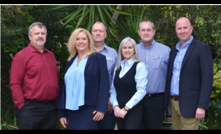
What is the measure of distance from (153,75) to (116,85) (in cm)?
62

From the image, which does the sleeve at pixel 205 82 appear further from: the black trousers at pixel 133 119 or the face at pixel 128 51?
the face at pixel 128 51

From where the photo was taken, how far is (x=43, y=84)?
3.20m

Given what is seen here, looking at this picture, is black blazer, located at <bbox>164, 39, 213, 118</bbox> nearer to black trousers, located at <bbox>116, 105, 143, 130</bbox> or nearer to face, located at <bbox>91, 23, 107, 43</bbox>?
black trousers, located at <bbox>116, 105, 143, 130</bbox>

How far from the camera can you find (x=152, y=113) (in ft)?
10.8

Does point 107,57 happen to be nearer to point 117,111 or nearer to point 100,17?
point 117,111

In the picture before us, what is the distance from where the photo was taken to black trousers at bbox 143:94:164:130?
129 inches

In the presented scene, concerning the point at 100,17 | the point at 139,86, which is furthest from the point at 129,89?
the point at 100,17

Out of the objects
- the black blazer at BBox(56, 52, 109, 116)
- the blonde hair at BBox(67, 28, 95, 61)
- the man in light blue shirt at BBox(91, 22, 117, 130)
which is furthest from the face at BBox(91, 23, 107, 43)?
the black blazer at BBox(56, 52, 109, 116)

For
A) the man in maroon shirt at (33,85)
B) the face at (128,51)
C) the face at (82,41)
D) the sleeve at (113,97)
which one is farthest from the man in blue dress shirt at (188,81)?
the man in maroon shirt at (33,85)

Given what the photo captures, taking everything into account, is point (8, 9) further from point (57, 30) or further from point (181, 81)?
point (181, 81)

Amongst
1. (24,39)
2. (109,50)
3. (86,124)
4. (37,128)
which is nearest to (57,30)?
(24,39)

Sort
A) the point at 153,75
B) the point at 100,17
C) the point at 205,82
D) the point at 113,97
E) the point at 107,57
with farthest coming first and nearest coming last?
the point at 100,17 → the point at 107,57 → the point at 153,75 → the point at 113,97 → the point at 205,82

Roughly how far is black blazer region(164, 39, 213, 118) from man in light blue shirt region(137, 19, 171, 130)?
34 centimetres

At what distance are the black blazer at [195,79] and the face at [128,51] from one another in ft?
2.13
